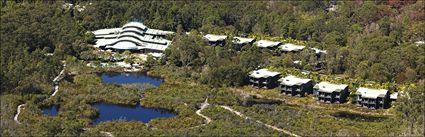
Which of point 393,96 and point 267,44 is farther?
point 267,44

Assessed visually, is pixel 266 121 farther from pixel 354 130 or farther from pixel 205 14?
pixel 205 14

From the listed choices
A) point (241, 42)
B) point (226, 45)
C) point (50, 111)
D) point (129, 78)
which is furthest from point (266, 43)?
point (50, 111)

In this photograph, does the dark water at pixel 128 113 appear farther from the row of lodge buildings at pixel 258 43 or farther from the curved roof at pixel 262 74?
the row of lodge buildings at pixel 258 43

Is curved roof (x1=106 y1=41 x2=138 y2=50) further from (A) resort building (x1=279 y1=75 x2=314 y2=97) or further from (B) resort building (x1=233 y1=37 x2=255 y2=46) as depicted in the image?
(A) resort building (x1=279 y1=75 x2=314 y2=97)

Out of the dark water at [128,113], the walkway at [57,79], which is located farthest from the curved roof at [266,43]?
the dark water at [128,113]

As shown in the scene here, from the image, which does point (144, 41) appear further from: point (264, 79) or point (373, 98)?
point (373, 98)

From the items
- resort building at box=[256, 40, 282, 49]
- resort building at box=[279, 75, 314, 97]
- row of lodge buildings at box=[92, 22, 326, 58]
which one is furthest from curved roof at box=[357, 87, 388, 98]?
resort building at box=[256, 40, 282, 49]
